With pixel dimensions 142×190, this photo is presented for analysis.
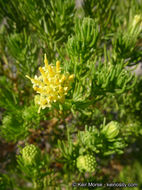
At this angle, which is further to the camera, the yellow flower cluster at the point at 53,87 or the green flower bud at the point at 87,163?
the green flower bud at the point at 87,163

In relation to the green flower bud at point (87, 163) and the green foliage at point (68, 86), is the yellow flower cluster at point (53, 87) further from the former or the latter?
the green flower bud at point (87, 163)

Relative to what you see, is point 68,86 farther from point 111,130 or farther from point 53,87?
point 111,130

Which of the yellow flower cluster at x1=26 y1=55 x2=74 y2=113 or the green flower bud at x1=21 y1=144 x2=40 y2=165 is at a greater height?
the yellow flower cluster at x1=26 y1=55 x2=74 y2=113

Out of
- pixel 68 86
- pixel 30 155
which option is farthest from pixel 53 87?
pixel 30 155

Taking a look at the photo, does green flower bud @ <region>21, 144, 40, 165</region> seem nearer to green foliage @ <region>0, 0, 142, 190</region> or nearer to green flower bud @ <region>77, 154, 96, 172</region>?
green foliage @ <region>0, 0, 142, 190</region>

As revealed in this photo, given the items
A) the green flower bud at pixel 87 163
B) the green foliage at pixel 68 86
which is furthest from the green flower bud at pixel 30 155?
the green flower bud at pixel 87 163

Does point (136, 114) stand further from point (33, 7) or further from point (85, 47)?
point (33, 7)

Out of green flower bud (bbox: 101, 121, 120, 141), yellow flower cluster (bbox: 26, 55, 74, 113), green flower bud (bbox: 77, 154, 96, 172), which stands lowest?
green flower bud (bbox: 77, 154, 96, 172)

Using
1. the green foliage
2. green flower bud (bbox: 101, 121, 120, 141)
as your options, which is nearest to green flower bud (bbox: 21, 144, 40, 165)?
the green foliage

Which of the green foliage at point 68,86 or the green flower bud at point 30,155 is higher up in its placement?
the green foliage at point 68,86
